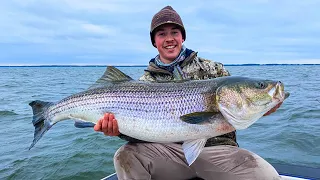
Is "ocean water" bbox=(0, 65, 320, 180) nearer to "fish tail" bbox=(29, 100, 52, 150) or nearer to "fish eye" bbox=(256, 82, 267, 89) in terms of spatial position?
"fish tail" bbox=(29, 100, 52, 150)

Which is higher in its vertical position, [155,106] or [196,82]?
[196,82]

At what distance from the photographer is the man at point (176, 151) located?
4297 mm

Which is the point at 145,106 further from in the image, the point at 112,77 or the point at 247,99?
the point at 247,99

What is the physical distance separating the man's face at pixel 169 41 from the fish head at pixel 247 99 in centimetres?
139

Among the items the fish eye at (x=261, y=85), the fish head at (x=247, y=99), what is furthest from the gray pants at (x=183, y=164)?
the fish eye at (x=261, y=85)

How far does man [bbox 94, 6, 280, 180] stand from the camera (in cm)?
430

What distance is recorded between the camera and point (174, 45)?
5.23m

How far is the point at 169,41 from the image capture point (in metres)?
5.24

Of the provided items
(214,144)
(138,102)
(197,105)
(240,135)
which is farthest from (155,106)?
(240,135)

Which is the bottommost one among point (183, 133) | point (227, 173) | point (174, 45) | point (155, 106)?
point (227, 173)

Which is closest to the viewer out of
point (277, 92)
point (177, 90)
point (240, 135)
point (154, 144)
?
point (277, 92)

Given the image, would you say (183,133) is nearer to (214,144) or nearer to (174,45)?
(214,144)

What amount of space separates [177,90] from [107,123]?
94 cm

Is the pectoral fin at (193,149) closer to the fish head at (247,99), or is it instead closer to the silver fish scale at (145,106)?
the silver fish scale at (145,106)
